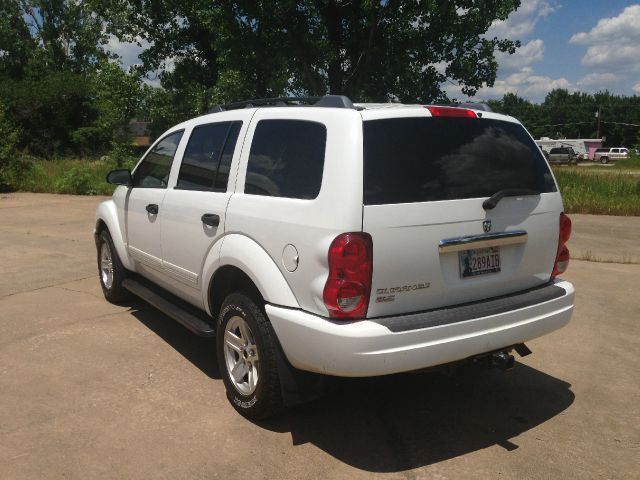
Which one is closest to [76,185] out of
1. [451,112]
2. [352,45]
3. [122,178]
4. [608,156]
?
[352,45]

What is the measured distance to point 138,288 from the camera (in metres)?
5.29

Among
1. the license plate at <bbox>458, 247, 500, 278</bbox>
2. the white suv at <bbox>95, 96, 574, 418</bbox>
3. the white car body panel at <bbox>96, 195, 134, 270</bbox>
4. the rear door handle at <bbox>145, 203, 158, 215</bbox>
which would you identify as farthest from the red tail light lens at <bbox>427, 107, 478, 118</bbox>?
the white car body panel at <bbox>96, 195, 134, 270</bbox>

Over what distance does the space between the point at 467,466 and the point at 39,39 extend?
5475 cm

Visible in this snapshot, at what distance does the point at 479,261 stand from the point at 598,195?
43.5ft

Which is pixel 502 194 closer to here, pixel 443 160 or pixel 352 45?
pixel 443 160

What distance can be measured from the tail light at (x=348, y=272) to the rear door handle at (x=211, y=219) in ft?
3.75

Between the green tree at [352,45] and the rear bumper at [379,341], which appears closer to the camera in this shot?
the rear bumper at [379,341]

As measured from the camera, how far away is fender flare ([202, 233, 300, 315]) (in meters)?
3.28

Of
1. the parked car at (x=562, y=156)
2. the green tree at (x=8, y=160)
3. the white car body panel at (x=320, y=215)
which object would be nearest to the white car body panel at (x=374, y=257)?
the white car body panel at (x=320, y=215)

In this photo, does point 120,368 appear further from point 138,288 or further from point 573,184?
point 573,184

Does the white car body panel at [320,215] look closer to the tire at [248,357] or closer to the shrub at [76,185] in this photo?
the tire at [248,357]

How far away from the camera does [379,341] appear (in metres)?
2.98

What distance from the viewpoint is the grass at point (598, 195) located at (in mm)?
13734

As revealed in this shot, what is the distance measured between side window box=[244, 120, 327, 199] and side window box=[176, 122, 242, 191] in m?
0.29
